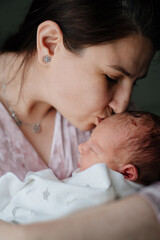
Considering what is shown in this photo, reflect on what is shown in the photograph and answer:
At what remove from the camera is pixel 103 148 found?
0.89 m

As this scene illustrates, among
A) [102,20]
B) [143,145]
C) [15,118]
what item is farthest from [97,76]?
[15,118]

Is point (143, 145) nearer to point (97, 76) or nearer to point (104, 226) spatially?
point (97, 76)

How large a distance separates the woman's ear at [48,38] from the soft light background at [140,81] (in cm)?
50

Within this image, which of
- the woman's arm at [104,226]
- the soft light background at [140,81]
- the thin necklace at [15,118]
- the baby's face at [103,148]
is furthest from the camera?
the soft light background at [140,81]

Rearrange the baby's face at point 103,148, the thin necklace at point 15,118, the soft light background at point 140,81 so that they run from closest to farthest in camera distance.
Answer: the baby's face at point 103,148 < the thin necklace at point 15,118 < the soft light background at point 140,81

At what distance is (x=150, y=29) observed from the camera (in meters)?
0.94

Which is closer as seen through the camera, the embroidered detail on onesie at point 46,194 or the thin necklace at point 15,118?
the embroidered detail on onesie at point 46,194

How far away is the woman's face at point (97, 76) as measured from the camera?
36.3 inches

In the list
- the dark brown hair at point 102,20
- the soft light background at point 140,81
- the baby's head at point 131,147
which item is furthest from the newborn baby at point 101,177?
the soft light background at point 140,81

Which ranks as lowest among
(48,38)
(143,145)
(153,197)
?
(143,145)

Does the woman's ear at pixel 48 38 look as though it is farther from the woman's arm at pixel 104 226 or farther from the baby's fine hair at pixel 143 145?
the woman's arm at pixel 104 226

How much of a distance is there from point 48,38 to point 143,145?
49 centimetres

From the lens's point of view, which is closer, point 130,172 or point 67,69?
point 130,172

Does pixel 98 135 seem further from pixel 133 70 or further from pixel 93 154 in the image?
pixel 133 70
